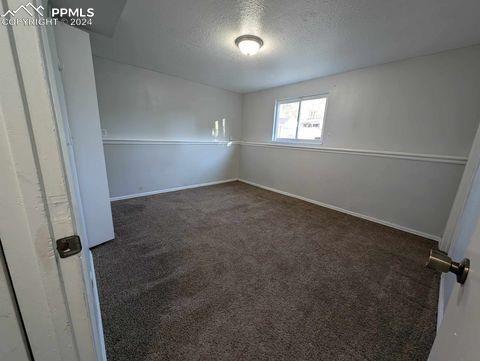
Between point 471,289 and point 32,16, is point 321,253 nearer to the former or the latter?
point 471,289

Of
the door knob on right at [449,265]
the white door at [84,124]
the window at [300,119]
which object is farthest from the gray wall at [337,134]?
the door knob on right at [449,265]

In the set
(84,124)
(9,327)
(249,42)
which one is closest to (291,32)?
(249,42)

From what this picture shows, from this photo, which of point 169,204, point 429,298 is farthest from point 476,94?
point 169,204

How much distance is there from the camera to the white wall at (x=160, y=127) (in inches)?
119

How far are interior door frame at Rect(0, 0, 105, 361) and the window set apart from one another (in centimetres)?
357

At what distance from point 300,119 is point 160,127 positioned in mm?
2743

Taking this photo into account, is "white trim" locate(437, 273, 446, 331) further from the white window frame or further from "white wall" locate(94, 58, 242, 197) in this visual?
"white wall" locate(94, 58, 242, 197)

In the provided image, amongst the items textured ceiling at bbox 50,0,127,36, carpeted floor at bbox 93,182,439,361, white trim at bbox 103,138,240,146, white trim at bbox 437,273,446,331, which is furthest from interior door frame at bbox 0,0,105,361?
white trim at bbox 103,138,240,146

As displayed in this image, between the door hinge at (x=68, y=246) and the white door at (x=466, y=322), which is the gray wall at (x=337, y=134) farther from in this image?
the door hinge at (x=68, y=246)

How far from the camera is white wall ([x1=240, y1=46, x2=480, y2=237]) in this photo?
2.12 meters

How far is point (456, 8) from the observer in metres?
1.46

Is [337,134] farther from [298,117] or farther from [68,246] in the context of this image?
[68,246]

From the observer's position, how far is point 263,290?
150 centimetres

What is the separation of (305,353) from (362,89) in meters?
3.25
